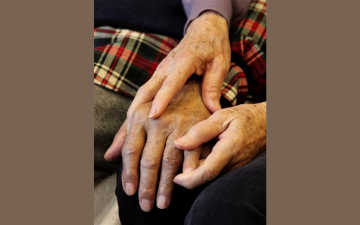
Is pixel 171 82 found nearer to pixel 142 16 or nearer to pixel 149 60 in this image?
pixel 149 60

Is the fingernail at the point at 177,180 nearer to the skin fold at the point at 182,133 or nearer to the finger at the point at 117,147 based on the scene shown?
the skin fold at the point at 182,133

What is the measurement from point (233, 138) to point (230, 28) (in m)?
0.47

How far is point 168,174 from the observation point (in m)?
0.70

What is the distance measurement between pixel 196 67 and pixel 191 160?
252 millimetres

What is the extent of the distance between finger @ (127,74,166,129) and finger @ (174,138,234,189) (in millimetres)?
208

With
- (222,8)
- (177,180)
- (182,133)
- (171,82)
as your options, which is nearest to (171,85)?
(171,82)

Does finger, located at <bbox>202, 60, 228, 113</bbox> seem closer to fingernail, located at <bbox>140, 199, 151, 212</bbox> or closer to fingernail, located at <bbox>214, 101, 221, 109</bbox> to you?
fingernail, located at <bbox>214, 101, 221, 109</bbox>

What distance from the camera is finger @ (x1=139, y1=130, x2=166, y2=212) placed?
0.71 m

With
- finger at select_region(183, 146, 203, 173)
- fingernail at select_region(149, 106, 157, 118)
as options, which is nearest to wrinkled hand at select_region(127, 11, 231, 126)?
fingernail at select_region(149, 106, 157, 118)

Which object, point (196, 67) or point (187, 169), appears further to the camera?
point (196, 67)

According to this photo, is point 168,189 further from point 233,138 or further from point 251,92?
point 251,92

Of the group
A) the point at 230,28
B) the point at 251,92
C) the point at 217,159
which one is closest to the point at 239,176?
the point at 217,159

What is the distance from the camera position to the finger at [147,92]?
0.80 meters

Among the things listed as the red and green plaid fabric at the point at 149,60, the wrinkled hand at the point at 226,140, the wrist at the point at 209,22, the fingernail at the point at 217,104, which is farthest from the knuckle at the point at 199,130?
the wrist at the point at 209,22
